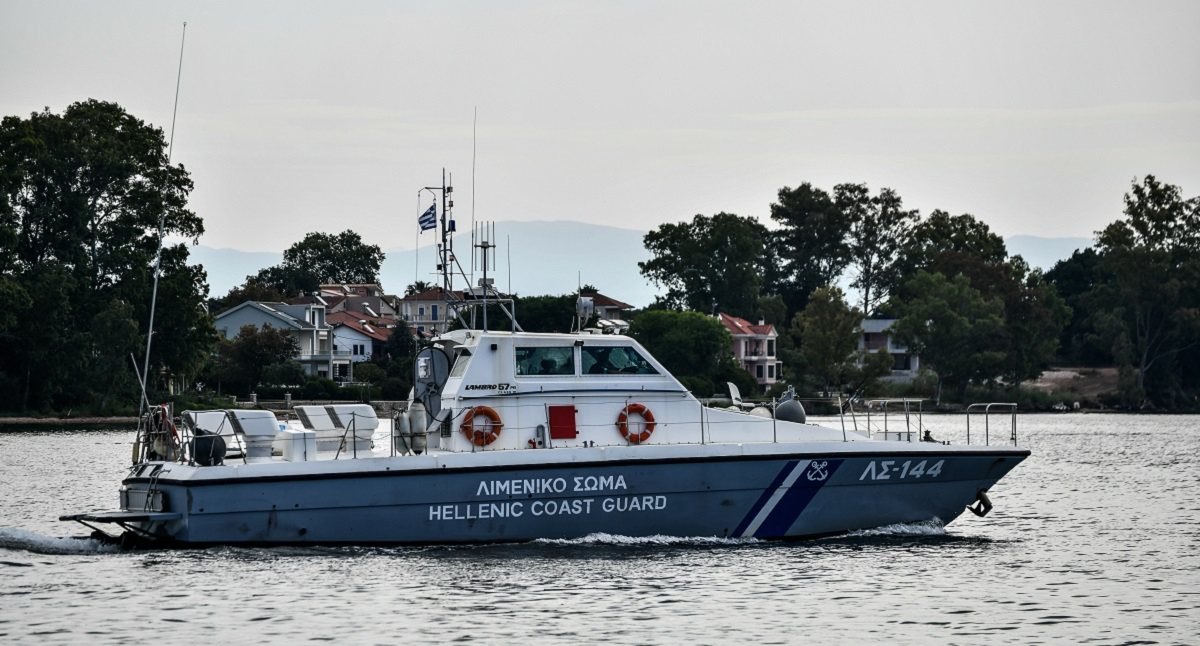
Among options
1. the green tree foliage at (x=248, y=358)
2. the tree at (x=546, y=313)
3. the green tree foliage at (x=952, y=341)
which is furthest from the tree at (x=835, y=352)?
the green tree foliage at (x=248, y=358)

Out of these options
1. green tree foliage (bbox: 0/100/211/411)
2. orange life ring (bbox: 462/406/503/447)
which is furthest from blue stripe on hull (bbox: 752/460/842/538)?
green tree foliage (bbox: 0/100/211/411)

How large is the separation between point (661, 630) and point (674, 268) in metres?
86.7

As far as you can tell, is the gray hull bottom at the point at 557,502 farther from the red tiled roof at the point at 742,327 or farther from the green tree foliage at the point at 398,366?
the red tiled roof at the point at 742,327

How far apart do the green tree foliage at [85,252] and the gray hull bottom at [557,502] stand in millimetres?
39763

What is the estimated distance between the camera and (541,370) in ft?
62.2

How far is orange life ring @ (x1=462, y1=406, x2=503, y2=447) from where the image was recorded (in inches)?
720

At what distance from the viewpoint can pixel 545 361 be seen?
748 inches

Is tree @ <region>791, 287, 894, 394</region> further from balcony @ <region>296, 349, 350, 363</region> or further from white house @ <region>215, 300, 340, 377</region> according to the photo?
white house @ <region>215, 300, 340, 377</region>

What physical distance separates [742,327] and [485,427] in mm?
75861

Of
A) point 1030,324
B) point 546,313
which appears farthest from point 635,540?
point 1030,324

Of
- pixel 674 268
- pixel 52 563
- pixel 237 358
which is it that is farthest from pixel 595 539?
pixel 674 268

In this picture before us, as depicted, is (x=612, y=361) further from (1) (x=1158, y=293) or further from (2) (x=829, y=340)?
(1) (x=1158, y=293)

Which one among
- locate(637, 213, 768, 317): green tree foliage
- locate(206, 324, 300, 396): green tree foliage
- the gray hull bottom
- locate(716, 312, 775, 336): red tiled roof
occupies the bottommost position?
the gray hull bottom

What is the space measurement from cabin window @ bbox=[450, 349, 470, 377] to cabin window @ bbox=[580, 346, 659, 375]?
4.94 ft
